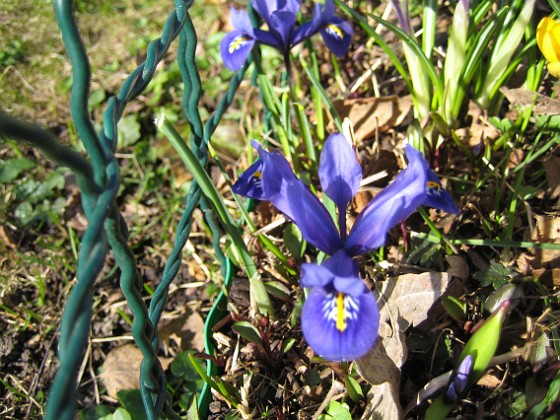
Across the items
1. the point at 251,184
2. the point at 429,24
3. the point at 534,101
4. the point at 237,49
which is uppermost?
the point at 237,49

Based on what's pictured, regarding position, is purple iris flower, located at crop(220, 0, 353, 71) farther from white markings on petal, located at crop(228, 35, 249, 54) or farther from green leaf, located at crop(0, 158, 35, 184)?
green leaf, located at crop(0, 158, 35, 184)

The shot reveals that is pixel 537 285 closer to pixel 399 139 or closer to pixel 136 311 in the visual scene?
pixel 399 139

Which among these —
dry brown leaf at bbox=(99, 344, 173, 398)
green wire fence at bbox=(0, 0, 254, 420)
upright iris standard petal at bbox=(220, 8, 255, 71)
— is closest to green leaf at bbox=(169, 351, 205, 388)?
dry brown leaf at bbox=(99, 344, 173, 398)

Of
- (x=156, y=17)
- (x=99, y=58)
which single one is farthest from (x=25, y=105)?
(x=156, y=17)

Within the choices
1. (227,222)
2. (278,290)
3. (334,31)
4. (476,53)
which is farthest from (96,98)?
(476,53)

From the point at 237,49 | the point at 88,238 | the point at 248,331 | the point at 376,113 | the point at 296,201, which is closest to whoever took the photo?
the point at 88,238

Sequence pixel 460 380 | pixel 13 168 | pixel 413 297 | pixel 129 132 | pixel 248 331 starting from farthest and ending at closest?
pixel 129 132 → pixel 13 168 → pixel 248 331 → pixel 413 297 → pixel 460 380

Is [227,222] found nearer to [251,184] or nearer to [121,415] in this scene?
[251,184]

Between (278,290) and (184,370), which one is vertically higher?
(278,290)
